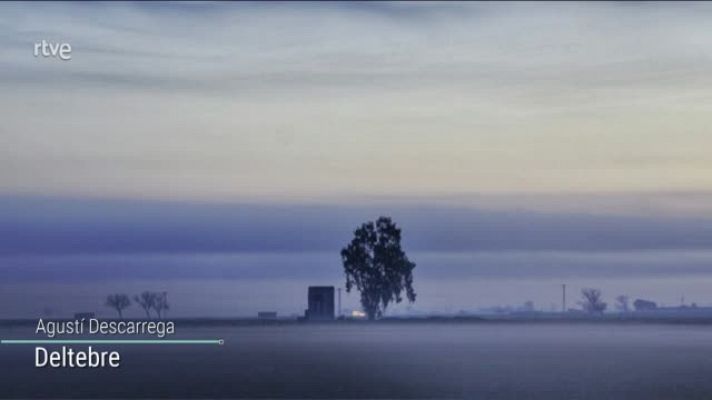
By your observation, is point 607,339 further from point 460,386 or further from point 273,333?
point 460,386

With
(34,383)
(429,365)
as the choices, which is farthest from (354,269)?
(34,383)

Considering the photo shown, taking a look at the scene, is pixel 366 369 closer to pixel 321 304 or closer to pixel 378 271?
pixel 321 304

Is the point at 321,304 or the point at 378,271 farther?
the point at 378,271

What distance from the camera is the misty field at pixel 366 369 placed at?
123 feet

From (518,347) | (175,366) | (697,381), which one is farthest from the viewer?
(518,347)

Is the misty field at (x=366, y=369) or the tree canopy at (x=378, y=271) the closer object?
the misty field at (x=366, y=369)

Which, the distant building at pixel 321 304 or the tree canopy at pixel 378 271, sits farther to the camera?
the tree canopy at pixel 378 271

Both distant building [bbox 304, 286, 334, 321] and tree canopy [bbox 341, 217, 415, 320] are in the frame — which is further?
tree canopy [bbox 341, 217, 415, 320]

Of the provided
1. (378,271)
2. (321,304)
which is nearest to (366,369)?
(321,304)

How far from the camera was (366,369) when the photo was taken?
4991 centimetres

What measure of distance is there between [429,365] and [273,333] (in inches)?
939

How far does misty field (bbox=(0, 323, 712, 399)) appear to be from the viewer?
37.6m

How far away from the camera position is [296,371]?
4856 centimetres

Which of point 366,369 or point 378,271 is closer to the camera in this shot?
point 366,369
